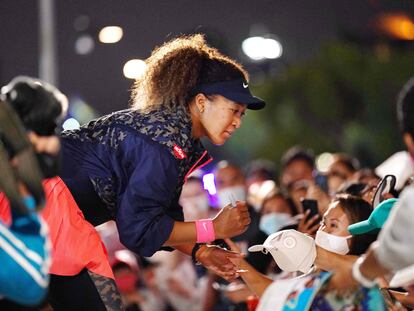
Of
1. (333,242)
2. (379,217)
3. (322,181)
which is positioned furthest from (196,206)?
(379,217)

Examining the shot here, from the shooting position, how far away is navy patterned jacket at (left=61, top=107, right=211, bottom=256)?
610cm

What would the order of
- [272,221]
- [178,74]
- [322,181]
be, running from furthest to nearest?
1. [322,181]
2. [272,221]
3. [178,74]

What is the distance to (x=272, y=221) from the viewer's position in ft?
30.3

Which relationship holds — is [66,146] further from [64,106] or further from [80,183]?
[64,106]

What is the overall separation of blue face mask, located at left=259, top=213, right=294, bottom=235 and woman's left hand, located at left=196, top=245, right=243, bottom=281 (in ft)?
8.56

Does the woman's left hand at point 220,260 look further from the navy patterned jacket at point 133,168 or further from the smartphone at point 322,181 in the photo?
the smartphone at point 322,181

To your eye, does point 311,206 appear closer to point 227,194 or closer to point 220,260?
point 220,260

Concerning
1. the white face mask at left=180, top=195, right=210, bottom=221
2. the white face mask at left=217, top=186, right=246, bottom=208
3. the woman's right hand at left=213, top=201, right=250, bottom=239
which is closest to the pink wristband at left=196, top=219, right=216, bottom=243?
the woman's right hand at left=213, top=201, right=250, bottom=239

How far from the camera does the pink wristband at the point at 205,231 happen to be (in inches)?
248

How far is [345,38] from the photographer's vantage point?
180 feet

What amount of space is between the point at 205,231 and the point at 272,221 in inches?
117

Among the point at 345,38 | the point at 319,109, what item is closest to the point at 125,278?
the point at 319,109

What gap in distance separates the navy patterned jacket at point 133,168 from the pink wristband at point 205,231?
0.59 ft

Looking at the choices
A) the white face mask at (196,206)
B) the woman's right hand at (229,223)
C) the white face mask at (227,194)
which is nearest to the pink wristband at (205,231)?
the woman's right hand at (229,223)
